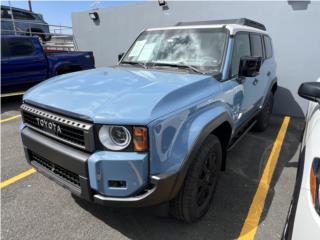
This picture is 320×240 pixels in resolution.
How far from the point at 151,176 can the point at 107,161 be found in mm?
351

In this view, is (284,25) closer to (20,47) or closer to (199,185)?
(199,185)

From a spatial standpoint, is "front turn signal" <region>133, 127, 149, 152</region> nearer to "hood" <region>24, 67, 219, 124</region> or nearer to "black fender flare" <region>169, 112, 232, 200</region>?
"hood" <region>24, 67, 219, 124</region>

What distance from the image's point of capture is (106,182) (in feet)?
6.94

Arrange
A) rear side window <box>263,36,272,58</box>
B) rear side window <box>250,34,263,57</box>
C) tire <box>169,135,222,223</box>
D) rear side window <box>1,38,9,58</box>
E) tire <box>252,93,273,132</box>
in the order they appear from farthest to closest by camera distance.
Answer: rear side window <box>1,38,9,58</box> < tire <box>252,93,273,132</box> < rear side window <box>263,36,272,58</box> < rear side window <box>250,34,263,57</box> < tire <box>169,135,222,223</box>

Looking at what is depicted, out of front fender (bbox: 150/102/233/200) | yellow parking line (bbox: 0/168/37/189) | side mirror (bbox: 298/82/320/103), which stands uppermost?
side mirror (bbox: 298/82/320/103)

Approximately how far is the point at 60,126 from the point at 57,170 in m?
0.45

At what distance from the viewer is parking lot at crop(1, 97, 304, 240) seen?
2.66 meters

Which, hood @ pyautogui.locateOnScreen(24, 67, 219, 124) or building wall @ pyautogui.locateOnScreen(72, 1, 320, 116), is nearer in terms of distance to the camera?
hood @ pyautogui.locateOnScreen(24, 67, 219, 124)

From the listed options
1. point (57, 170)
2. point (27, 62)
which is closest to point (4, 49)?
point (27, 62)

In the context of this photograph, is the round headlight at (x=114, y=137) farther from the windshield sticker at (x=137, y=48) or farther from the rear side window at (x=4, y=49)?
the rear side window at (x=4, y=49)

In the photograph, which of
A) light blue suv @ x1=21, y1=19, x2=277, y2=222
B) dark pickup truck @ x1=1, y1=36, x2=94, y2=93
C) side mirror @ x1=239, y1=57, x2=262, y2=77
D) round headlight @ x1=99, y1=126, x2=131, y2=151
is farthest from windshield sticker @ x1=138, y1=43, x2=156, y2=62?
dark pickup truck @ x1=1, y1=36, x2=94, y2=93

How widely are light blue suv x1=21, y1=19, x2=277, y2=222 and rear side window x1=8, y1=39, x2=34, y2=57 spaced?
6.01 metres

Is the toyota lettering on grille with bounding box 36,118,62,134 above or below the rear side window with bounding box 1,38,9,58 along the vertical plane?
below

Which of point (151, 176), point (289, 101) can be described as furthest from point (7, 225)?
point (289, 101)
